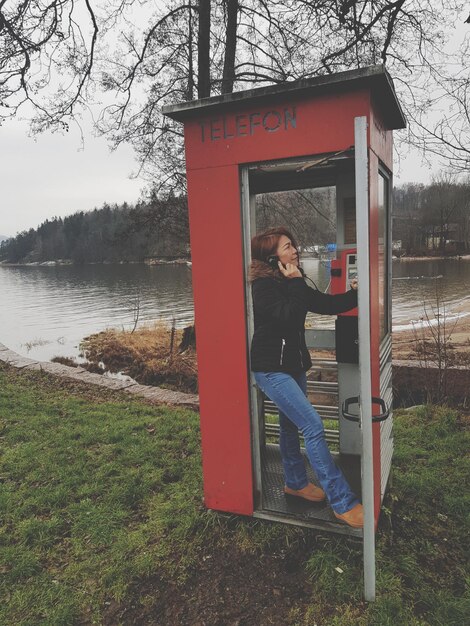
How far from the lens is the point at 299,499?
3189 millimetres

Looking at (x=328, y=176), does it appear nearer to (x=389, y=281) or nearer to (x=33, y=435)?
(x=389, y=281)

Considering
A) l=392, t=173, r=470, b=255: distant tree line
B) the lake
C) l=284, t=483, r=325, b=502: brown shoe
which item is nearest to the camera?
l=284, t=483, r=325, b=502: brown shoe

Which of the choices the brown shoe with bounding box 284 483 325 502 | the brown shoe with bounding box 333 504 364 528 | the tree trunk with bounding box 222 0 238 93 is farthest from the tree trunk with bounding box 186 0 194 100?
the brown shoe with bounding box 333 504 364 528

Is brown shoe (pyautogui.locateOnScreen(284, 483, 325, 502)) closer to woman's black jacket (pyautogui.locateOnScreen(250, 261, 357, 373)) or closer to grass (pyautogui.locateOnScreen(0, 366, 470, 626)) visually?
grass (pyautogui.locateOnScreen(0, 366, 470, 626))

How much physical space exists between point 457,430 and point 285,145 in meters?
3.51

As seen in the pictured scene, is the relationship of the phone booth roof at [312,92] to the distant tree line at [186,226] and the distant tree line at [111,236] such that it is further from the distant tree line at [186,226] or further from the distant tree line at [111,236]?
the distant tree line at [111,236]

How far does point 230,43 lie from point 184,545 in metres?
7.97

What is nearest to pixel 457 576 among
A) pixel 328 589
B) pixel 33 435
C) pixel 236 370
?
pixel 328 589

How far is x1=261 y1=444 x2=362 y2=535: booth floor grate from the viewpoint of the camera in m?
2.95

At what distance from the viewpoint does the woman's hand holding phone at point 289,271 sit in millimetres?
2740

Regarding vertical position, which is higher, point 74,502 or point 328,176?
point 328,176

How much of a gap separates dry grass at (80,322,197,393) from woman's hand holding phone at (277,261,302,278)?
17.5ft

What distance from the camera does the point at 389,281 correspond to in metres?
3.49

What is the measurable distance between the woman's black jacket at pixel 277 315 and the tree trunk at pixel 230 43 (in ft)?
20.2
